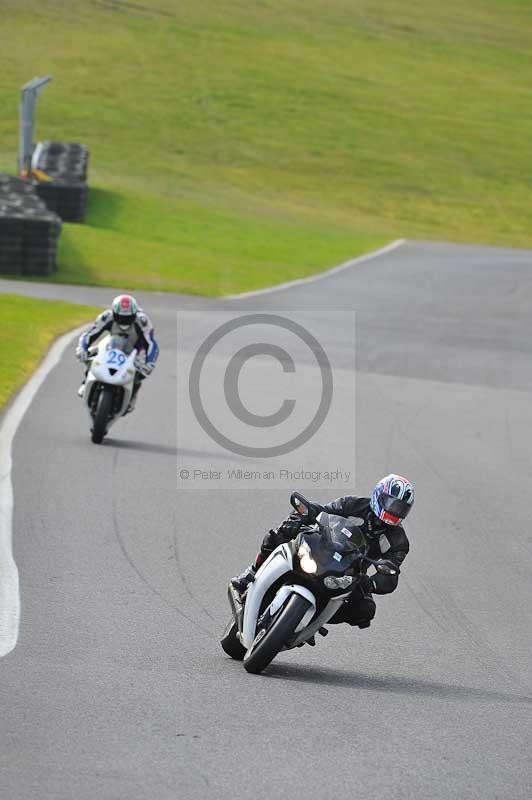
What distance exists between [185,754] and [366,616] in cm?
233

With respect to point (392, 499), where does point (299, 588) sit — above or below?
below

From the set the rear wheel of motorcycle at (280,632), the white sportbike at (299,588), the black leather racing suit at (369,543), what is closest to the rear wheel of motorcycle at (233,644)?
the white sportbike at (299,588)

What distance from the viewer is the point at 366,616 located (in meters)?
9.09

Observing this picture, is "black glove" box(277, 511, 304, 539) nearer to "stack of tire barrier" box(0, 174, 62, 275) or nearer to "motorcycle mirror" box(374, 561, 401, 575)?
"motorcycle mirror" box(374, 561, 401, 575)

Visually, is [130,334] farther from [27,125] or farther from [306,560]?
[27,125]

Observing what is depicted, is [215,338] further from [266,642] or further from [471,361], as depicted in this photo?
[266,642]

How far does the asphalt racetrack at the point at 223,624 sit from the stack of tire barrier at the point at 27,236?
10.9m

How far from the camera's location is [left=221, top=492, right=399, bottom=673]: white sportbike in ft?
28.3

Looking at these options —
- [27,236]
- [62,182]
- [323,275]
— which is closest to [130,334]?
[27,236]

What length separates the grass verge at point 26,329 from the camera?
68.0 ft

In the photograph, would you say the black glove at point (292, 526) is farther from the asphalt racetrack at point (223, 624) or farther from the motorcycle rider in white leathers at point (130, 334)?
the motorcycle rider in white leathers at point (130, 334)

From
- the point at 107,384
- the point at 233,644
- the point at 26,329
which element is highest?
the point at 233,644

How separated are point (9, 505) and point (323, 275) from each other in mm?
26991

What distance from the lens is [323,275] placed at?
3941 cm
